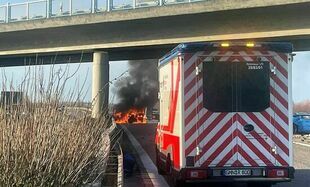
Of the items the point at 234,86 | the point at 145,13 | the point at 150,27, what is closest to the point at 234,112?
the point at 234,86

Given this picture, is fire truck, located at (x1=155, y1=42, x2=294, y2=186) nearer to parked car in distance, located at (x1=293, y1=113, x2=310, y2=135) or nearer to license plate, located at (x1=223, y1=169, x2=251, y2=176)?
license plate, located at (x1=223, y1=169, x2=251, y2=176)

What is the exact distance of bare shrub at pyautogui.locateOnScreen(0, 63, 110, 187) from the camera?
6023mm

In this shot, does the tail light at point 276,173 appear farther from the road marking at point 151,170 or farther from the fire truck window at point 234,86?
the road marking at point 151,170

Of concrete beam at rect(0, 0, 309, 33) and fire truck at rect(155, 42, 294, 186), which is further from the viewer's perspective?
concrete beam at rect(0, 0, 309, 33)

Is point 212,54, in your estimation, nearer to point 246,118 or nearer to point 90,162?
point 246,118

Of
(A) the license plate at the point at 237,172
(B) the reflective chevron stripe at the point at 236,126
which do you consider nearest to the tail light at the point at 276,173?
(B) the reflective chevron stripe at the point at 236,126

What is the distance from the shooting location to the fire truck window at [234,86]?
34.1 ft

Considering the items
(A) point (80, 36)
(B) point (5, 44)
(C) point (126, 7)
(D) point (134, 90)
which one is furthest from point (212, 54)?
(D) point (134, 90)

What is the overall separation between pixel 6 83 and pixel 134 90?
175ft

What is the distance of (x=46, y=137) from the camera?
620 cm

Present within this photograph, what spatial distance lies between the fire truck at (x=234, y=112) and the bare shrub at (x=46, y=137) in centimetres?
338

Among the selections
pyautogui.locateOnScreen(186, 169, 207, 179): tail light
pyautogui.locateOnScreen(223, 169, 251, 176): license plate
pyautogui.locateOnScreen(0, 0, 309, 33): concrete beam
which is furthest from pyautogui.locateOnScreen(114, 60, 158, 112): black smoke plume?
pyautogui.locateOnScreen(186, 169, 207, 179): tail light

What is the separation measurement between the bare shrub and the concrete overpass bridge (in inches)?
678

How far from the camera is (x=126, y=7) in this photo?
3288 cm
